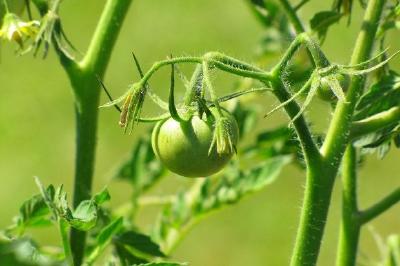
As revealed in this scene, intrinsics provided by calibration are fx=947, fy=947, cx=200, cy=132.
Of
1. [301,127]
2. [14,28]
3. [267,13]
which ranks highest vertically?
[267,13]

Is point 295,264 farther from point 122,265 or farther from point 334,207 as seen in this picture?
point 334,207

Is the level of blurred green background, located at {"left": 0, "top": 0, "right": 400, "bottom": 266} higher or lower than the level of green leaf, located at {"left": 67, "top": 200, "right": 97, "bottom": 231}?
higher

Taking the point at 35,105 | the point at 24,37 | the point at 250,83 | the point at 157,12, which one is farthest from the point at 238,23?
the point at 24,37

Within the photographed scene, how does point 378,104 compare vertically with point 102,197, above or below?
above

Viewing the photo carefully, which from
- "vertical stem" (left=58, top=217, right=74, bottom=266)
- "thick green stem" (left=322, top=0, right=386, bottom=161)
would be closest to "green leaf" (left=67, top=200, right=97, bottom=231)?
"vertical stem" (left=58, top=217, right=74, bottom=266)

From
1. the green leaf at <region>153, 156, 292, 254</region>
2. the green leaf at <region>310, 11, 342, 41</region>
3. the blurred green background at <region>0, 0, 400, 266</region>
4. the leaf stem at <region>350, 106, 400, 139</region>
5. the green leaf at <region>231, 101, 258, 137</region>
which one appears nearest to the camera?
the leaf stem at <region>350, 106, 400, 139</region>

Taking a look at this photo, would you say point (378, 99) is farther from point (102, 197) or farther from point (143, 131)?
point (143, 131)

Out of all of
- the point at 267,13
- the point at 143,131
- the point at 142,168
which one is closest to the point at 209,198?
the point at 142,168

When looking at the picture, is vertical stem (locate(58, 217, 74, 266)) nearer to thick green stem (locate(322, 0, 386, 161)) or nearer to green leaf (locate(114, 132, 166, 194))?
thick green stem (locate(322, 0, 386, 161))
